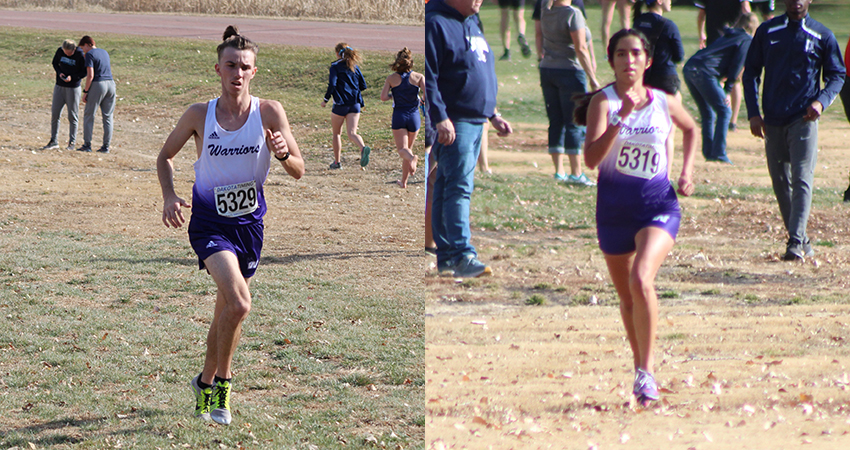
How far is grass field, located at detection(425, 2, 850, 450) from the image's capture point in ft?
10.1

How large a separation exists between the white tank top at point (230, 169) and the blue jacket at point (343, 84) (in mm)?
8145

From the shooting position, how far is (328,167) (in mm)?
14055

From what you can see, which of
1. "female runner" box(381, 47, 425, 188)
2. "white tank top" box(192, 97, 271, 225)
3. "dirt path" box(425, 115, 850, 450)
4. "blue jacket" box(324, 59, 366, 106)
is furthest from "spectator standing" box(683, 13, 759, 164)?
"blue jacket" box(324, 59, 366, 106)

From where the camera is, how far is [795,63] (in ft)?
9.93

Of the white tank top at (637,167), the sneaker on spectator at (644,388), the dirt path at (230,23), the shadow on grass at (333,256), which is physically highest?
the white tank top at (637,167)

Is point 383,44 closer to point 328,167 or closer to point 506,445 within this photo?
point 328,167

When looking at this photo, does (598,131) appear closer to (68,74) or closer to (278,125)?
(278,125)

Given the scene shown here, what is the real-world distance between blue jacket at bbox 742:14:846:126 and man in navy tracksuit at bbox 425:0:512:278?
834 millimetres

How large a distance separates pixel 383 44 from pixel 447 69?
1874 cm

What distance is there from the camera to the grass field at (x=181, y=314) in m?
4.66

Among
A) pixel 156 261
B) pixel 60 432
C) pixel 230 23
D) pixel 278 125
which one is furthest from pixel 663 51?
pixel 230 23

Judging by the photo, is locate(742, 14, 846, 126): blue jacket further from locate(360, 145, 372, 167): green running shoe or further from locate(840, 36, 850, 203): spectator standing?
locate(360, 145, 372, 167): green running shoe

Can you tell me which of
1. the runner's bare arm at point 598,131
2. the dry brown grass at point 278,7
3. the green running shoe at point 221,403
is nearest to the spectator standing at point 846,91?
the runner's bare arm at point 598,131

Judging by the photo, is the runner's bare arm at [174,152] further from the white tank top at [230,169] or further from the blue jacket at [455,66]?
the blue jacket at [455,66]
